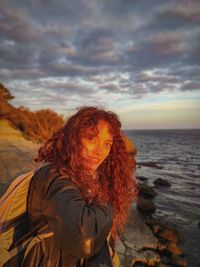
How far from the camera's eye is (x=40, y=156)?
6.17 ft

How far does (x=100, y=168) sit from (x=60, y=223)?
996 mm

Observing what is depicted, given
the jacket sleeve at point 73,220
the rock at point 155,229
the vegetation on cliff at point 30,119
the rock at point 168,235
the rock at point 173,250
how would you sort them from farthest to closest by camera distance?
the vegetation on cliff at point 30,119 < the rock at point 155,229 < the rock at point 168,235 < the rock at point 173,250 < the jacket sleeve at point 73,220

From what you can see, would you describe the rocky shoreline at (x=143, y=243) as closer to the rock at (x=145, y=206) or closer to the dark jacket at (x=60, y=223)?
the rock at (x=145, y=206)

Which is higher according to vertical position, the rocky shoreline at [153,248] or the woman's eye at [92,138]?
the woman's eye at [92,138]

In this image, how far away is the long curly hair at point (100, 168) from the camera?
1603mm

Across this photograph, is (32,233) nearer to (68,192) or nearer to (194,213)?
(68,192)

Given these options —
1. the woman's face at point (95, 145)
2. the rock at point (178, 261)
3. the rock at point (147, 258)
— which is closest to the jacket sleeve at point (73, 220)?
the woman's face at point (95, 145)

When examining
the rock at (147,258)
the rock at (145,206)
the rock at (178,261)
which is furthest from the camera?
the rock at (145,206)

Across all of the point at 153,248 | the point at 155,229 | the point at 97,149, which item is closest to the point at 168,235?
the point at 155,229

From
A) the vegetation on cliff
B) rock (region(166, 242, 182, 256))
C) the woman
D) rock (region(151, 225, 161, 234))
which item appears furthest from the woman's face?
the vegetation on cliff

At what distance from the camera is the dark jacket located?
1.29m

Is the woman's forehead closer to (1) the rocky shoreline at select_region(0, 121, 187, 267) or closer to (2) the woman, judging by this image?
(2) the woman

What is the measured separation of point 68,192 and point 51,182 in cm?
12

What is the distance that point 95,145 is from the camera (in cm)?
186
